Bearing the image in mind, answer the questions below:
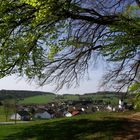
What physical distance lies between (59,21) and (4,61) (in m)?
3.22

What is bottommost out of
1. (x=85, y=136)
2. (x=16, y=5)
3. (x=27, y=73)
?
(x=85, y=136)

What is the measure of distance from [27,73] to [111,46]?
4379 millimetres

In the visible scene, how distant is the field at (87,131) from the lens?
1897 centimetres

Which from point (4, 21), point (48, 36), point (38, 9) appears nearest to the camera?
point (38, 9)

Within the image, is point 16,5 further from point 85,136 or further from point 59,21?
point 85,136

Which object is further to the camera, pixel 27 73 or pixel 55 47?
pixel 27 73

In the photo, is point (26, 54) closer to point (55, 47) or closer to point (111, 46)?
point (55, 47)

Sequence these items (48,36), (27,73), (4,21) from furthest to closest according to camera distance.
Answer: (27,73)
(48,36)
(4,21)

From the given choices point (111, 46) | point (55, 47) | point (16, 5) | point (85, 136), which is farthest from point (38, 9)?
point (85, 136)

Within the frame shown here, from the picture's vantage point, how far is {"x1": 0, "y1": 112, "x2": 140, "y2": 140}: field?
1897cm

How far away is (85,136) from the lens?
19.2 meters

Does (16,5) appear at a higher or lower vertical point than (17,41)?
higher

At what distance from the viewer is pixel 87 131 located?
20188 millimetres

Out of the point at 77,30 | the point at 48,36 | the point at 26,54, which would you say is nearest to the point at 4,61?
the point at 26,54
